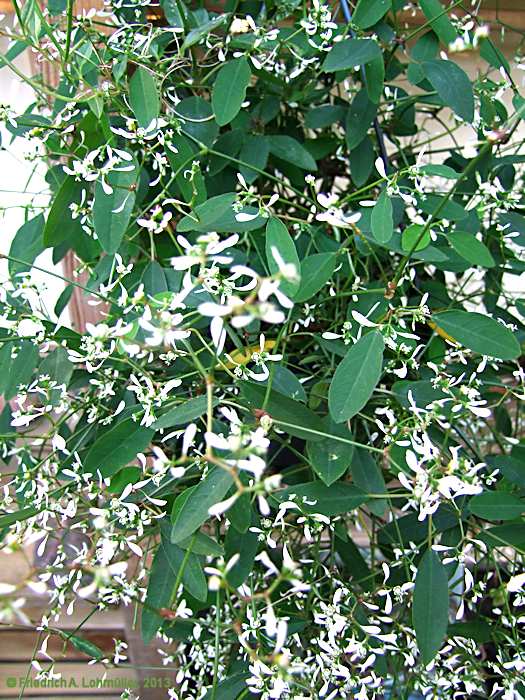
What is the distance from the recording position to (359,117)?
2.79ft

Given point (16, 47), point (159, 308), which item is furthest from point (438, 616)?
point (16, 47)

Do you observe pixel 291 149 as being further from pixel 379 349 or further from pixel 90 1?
pixel 90 1

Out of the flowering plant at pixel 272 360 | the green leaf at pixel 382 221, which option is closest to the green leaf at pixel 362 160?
the flowering plant at pixel 272 360

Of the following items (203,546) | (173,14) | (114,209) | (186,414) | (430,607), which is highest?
(173,14)

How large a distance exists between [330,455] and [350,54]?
415mm

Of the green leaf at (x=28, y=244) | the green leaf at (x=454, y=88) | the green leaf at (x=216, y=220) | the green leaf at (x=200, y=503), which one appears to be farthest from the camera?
the green leaf at (x=28, y=244)

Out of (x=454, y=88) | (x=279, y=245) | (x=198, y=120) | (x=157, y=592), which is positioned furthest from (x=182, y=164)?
(x=157, y=592)

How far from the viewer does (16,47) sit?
876 mm

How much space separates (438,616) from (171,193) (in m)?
0.53

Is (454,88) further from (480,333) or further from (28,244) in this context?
(28,244)

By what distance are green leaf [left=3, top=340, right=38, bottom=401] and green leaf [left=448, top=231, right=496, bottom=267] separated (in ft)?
1.46

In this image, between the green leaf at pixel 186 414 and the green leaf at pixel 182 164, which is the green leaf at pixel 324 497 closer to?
the green leaf at pixel 186 414

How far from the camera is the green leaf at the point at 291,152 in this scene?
831 mm

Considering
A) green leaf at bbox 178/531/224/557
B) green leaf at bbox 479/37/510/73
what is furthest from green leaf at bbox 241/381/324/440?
green leaf at bbox 479/37/510/73
